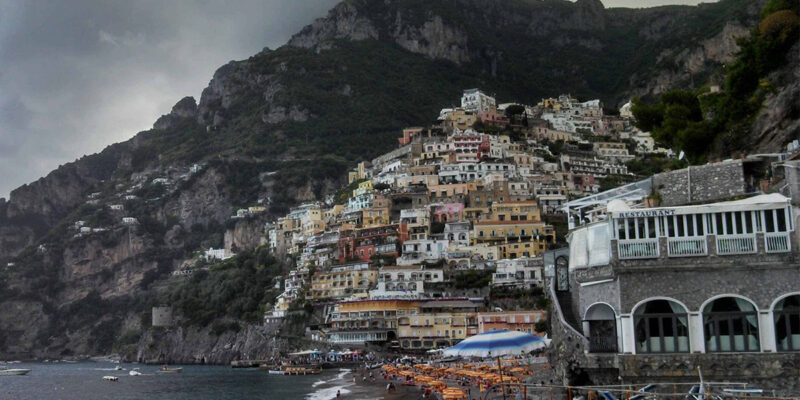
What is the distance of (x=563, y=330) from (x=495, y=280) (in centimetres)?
5377

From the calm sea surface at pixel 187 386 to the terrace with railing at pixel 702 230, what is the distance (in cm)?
3145

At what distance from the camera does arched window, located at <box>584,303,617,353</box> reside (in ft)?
92.6

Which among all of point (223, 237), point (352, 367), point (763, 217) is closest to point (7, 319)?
point (223, 237)

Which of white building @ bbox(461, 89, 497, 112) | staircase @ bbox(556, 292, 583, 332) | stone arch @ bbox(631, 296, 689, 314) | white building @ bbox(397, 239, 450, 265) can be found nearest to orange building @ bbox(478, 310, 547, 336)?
white building @ bbox(397, 239, 450, 265)

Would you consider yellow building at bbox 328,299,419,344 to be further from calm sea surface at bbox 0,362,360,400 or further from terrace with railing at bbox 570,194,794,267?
terrace with railing at bbox 570,194,794,267

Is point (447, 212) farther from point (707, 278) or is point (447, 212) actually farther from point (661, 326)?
point (707, 278)

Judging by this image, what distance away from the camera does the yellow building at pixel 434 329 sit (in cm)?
7938

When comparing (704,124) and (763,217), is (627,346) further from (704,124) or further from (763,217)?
(704,124)

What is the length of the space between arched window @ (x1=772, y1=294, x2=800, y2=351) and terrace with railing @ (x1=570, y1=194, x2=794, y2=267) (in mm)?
1616

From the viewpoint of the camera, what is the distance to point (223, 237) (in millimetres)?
165000

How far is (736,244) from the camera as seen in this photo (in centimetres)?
2617

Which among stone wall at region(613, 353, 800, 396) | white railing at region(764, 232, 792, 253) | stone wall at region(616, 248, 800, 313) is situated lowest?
stone wall at region(613, 353, 800, 396)

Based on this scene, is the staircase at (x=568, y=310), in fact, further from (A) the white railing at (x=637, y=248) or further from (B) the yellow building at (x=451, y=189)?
(B) the yellow building at (x=451, y=189)

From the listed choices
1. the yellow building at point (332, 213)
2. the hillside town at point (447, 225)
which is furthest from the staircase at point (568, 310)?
the yellow building at point (332, 213)
